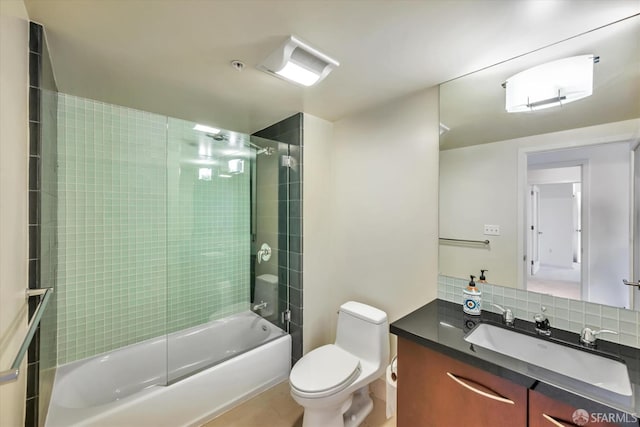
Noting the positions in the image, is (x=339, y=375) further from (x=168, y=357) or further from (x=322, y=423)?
(x=168, y=357)

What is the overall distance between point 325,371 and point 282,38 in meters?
1.94

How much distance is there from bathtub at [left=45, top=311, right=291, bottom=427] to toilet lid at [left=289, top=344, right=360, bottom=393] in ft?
1.78

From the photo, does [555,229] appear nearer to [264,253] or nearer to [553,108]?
[553,108]

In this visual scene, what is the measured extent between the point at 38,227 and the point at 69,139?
A: 106cm

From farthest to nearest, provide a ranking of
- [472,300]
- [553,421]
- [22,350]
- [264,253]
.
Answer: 1. [264,253]
2. [472,300]
3. [553,421]
4. [22,350]

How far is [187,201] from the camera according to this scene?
2.34 m

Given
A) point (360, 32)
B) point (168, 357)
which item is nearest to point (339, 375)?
point (168, 357)

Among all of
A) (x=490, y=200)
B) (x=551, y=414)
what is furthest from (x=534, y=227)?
(x=551, y=414)

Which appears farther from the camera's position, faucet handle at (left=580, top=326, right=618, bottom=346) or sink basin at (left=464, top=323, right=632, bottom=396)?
faucet handle at (left=580, top=326, right=618, bottom=346)

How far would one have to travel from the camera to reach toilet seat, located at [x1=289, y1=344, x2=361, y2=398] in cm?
148

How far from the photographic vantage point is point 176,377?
1738mm

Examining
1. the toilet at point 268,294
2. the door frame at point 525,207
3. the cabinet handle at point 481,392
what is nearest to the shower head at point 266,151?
the toilet at point 268,294

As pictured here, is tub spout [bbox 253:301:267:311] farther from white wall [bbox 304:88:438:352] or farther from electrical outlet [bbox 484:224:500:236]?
electrical outlet [bbox 484:224:500:236]

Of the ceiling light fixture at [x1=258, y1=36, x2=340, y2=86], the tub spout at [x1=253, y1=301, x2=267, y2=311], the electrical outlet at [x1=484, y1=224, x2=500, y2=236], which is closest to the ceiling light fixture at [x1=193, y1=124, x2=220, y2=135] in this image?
the ceiling light fixture at [x1=258, y1=36, x2=340, y2=86]
